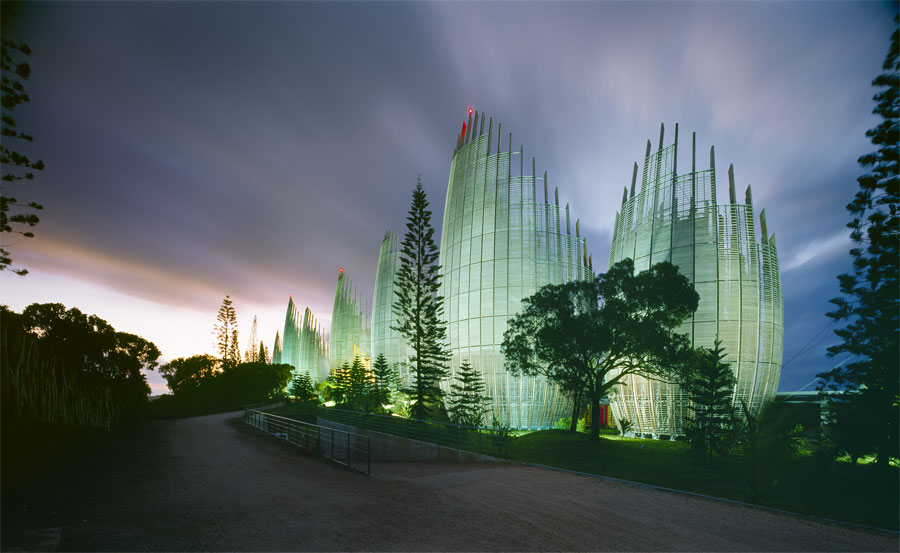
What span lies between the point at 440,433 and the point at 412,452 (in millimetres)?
1402

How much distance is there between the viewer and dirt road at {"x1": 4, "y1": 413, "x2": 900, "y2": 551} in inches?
230

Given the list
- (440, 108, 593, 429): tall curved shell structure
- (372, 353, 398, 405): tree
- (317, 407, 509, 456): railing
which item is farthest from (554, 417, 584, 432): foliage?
(372, 353, 398, 405): tree

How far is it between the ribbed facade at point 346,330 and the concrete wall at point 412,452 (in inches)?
1606

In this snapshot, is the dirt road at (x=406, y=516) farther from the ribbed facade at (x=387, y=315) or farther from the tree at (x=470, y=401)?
the ribbed facade at (x=387, y=315)

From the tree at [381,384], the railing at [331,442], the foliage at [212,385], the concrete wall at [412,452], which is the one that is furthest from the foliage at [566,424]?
the foliage at [212,385]

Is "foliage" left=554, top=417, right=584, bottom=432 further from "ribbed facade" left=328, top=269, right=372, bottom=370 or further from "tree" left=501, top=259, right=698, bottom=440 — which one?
"ribbed facade" left=328, top=269, right=372, bottom=370

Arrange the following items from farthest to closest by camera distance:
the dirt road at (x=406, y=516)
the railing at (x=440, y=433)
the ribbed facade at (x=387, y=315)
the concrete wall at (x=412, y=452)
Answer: the ribbed facade at (x=387, y=315) → the railing at (x=440, y=433) → the concrete wall at (x=412, y=452) → the dirt road at (x=406, y=516)

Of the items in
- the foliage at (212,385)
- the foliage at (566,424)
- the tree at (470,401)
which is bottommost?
the foliage at (212,385)

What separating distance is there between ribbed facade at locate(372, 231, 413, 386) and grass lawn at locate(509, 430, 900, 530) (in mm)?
28066

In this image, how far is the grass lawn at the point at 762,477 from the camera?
838 cm

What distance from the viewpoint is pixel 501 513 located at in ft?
23.7

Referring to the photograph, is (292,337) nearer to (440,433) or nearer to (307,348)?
(307,348)

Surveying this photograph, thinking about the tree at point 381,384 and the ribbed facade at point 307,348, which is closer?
the tree at point 381,384

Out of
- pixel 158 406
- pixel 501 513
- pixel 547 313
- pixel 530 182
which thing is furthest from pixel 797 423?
pixel 158 406
